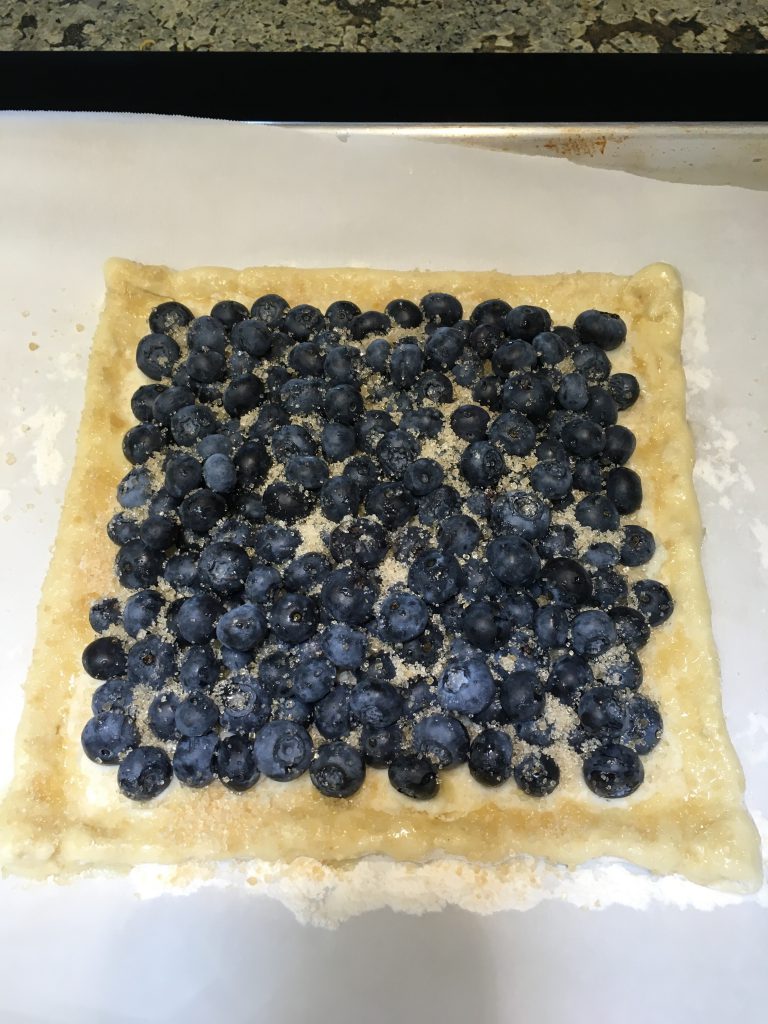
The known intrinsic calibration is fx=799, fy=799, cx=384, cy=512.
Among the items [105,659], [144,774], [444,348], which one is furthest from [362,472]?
[144,774]

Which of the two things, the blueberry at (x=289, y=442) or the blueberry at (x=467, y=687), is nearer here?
the blueberry at (x=467, y=687)

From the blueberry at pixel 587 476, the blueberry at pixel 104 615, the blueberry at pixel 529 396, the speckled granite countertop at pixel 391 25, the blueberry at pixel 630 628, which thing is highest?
the speckled granite countertop at pixel 391 25

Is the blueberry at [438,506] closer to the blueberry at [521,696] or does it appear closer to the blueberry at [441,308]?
the blueberry at [521,696]

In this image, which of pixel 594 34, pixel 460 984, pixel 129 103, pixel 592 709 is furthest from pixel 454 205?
pixel 460 984

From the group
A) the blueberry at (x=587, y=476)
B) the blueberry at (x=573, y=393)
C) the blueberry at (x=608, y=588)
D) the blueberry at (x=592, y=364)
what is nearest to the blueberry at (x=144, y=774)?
the blueberry at (x=608, y=588)

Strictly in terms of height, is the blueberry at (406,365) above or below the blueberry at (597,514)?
above

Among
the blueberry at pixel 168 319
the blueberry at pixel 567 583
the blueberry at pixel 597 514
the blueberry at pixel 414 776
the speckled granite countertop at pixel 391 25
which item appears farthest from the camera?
the speckled granite countertop at pixel 391 25
